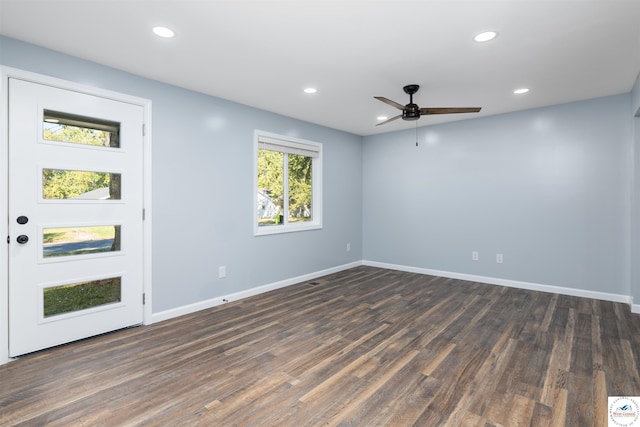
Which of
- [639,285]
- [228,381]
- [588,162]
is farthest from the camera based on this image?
[588,162]

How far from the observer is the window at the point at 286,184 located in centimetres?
459

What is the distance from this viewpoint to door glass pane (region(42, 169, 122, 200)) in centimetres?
273

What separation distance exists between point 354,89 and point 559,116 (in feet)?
9.44

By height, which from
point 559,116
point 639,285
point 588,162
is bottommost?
point 639,285

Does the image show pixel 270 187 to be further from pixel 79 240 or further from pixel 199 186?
pixel 79 240

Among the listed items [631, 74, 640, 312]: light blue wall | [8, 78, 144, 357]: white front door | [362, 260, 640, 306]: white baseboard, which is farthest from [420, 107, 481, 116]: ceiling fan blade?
[8, 78, 144, 357]: white front door

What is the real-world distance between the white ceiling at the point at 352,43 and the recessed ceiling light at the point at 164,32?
51 millimetres

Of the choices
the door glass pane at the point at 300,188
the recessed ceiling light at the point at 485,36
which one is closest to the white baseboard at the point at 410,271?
the door glass pane at the point at 300,188

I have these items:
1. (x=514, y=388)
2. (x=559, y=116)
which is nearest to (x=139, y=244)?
(x=514, y=388)

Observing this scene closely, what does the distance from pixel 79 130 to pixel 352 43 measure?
8.22 feet

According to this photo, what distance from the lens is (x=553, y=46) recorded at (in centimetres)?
263

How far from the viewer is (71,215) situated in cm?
283

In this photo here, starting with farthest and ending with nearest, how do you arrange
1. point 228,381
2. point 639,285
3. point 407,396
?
point 639,285, point 228,381, point 407,396

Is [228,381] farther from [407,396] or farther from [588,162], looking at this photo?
[588,162]
